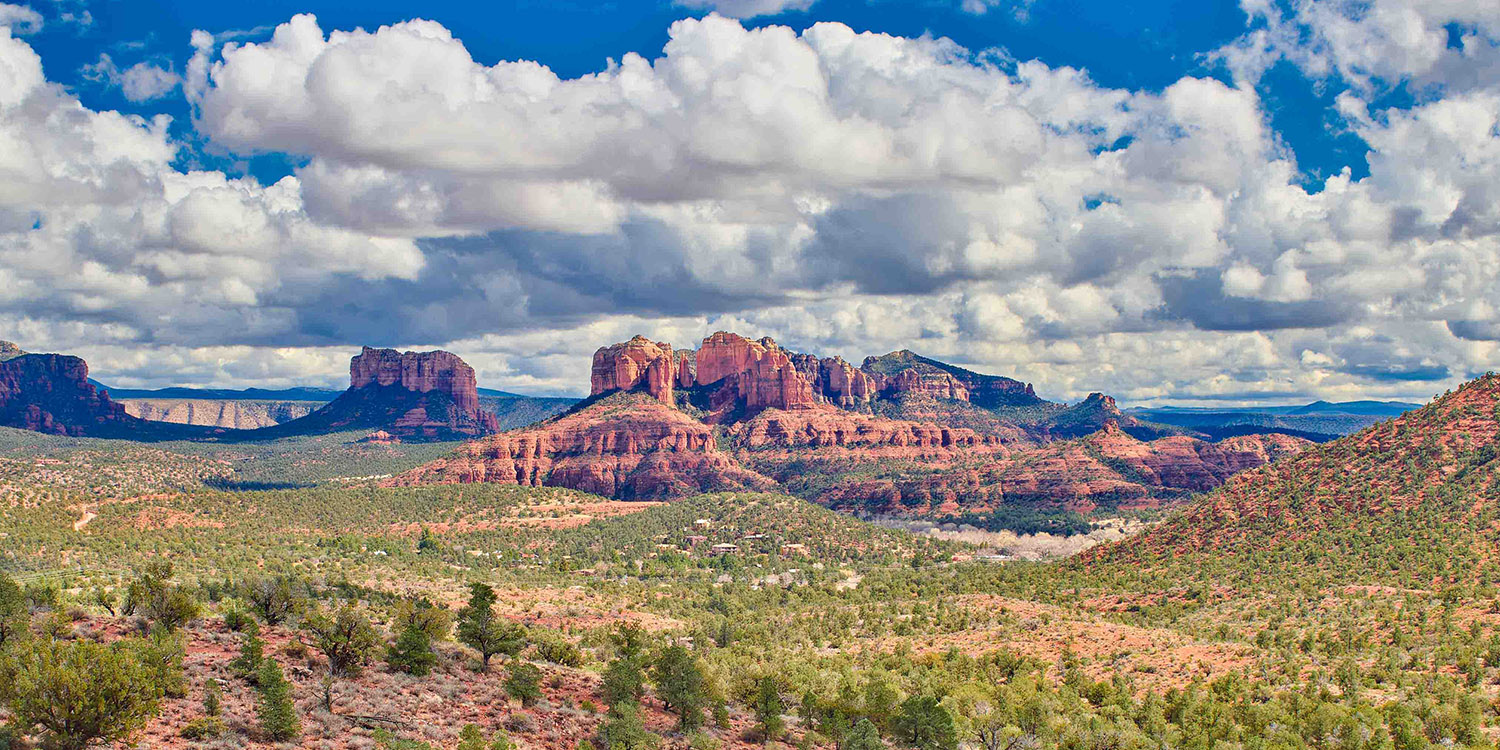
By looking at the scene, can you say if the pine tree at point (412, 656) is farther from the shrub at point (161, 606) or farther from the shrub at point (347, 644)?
the shrub at point (161, 606)

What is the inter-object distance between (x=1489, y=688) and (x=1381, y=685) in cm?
574

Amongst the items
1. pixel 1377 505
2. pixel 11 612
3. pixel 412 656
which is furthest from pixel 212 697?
pixel 1377 505

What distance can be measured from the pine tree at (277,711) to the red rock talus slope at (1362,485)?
310 ft

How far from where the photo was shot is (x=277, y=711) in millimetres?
46844

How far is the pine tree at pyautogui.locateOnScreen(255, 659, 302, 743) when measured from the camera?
153 feet

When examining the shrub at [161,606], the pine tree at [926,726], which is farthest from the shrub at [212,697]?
the pine tree at [926,726]

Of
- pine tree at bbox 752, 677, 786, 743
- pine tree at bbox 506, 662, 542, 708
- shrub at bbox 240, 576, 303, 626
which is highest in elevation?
shrub at bbox 240, 576, 303, 626

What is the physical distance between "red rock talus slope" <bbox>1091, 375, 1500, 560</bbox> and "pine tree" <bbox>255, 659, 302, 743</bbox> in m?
94.6

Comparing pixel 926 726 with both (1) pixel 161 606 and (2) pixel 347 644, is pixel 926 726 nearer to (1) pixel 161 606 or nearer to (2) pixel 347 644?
(2) pixel 347 644

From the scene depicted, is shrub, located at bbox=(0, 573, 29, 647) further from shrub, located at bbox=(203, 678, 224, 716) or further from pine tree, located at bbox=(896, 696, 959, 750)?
pine tree, located at bbox=(896, 696, 959, 750)

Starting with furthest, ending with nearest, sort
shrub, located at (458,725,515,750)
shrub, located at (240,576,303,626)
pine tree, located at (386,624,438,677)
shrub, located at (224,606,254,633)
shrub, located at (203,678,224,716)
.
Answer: shrub, located at (240,576,303,626) → shrub, located at (224,606,254,633) → pine tree, located at (386,624,438,677) → shrub, located at (203,678,224,716) → shrub, located at (458,725,515,750)

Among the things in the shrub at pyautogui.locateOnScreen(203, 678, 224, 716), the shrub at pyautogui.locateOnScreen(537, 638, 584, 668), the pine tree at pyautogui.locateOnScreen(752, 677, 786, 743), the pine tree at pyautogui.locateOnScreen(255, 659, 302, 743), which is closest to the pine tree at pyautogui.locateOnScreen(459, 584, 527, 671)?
the shrub at pyautogui.locateOnScreen(537, 638, 584, 668)

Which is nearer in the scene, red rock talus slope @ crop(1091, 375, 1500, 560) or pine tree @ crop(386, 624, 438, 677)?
pine tree @ crop(386, 624, 438, 677)

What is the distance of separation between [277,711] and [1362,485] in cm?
10936
